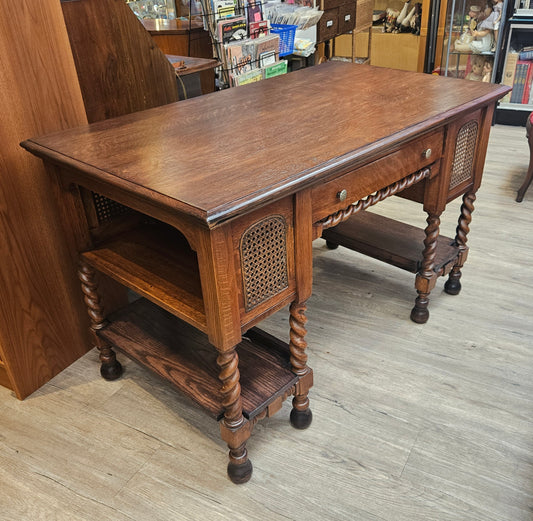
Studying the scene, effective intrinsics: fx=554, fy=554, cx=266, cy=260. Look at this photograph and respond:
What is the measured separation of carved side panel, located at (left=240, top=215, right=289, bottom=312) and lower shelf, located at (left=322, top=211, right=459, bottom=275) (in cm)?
84

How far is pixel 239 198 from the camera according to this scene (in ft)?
3.74

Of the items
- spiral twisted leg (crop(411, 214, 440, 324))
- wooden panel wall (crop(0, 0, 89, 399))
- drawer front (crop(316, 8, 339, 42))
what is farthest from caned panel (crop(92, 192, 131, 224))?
drawer front (crop(316, 8, 339, 42))

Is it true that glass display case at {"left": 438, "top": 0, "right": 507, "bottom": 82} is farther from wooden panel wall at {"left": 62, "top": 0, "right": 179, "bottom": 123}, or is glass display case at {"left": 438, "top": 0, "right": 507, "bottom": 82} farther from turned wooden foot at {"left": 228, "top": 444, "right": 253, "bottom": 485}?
turned wooden foot at {"left": 228, "top": 444, "right": 253, "bottom": 485}

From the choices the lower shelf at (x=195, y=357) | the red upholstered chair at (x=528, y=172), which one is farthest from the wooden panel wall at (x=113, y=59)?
the red upholstered chair at (x=528, y=172)

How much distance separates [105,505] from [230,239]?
84cm

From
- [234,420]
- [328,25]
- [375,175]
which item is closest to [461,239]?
[375,175]

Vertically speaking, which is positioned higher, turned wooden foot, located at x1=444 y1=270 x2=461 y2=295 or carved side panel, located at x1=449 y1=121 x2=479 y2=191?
carved side panel, located at x1=449 y1=121 x2=479 y2=191

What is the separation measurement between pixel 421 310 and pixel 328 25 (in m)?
2.57

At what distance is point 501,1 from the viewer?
401 centimetres

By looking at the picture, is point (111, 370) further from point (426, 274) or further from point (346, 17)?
point (346, 17)

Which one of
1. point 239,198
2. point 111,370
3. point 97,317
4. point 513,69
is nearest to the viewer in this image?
point 239,198

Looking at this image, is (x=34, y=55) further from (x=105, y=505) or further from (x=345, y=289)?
(x=345, y=289)

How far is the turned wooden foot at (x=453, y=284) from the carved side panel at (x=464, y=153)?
0.43m

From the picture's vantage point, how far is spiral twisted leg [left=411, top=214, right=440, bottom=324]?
1.96m
